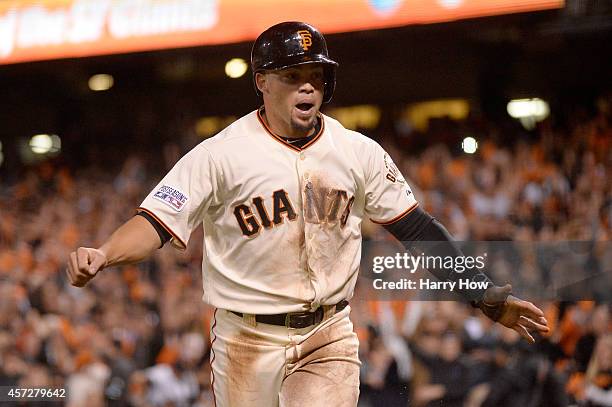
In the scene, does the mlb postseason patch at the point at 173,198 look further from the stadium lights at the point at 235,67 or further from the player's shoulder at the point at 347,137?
the stadium lights at the point at 235,67

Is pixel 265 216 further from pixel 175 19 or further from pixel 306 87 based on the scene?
pixel 175 19

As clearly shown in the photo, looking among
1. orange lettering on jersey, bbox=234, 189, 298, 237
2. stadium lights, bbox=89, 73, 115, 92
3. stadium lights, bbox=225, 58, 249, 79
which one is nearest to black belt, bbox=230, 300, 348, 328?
orange lettering on jersey, bbox=234, 189, 298, 237

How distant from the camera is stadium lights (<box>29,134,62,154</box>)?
5.81 m

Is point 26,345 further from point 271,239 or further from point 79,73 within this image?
point 271,239

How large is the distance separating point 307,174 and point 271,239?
203 millimetres

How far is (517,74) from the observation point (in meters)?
4.98

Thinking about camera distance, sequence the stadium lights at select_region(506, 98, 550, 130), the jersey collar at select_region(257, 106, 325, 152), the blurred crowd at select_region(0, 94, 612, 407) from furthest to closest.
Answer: the stadium lights at select_region(506, 98, 550, 130)
the blurred crowd at select_region(0, 94, 612, 407)
the jersey collar at select_region(257, 106, 325, 152)

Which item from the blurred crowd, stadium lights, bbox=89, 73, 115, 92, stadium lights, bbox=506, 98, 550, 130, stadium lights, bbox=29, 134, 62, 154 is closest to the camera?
the blurred crowd

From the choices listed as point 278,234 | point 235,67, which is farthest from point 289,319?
point 235,67

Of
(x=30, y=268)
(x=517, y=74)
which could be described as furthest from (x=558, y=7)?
(x=30, y=268)

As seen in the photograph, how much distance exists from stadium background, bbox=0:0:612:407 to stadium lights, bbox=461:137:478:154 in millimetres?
32

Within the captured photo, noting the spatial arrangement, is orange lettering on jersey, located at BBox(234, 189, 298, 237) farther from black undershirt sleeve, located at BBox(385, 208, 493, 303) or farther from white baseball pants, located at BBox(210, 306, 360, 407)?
black undershirt sleeve, located at BBox(385, 208, 493, 303)

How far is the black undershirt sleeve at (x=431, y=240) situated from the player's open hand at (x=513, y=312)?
→ 42 mm

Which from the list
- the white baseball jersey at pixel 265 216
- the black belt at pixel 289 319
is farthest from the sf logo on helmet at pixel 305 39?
the black belt at pixel 289 319
